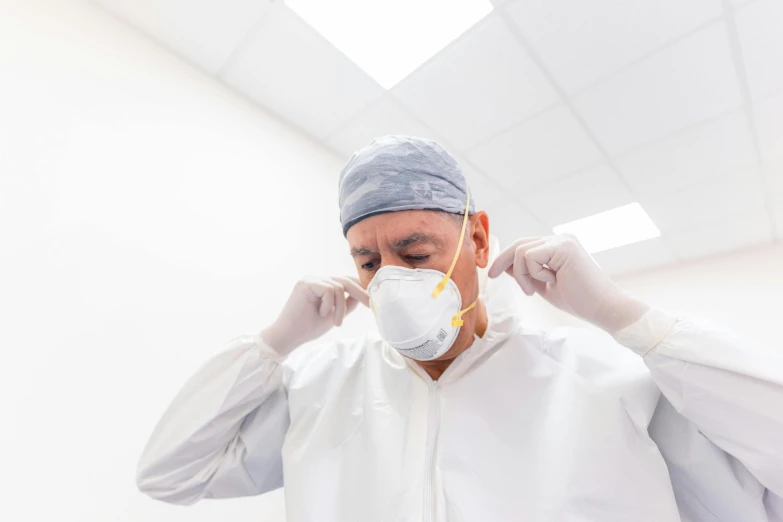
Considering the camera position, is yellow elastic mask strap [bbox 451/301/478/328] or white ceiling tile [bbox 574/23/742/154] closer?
yellow elastic mask strap [bbox 451/301/478/328]

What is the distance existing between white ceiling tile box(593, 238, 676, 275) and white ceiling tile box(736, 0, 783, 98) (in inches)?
68.2

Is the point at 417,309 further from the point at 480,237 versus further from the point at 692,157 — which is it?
the point at 692,157

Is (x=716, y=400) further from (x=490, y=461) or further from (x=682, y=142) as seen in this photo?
(x=682, y=142)

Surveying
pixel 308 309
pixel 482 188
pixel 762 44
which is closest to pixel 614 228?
pixel 482 188

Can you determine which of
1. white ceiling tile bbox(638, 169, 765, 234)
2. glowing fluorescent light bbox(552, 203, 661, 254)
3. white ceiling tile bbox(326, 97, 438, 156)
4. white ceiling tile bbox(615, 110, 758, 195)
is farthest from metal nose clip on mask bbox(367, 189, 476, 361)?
white ceiling tile bbox(638, 169, 765, 234)

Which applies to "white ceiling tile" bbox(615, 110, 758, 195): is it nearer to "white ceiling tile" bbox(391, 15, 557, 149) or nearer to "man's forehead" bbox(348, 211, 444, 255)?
"white ceiling tile" bbox(391, 15, 557, 149)

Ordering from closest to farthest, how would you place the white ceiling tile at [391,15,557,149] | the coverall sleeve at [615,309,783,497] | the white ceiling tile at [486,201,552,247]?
the coverall sleeve at [615,309,783,497]
the white ceiling tile at [391,15,557,149]
the white ceiling tile at [486,201,552,247]

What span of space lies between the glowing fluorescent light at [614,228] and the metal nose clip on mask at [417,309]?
7.82 ft

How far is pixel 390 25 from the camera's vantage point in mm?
1596

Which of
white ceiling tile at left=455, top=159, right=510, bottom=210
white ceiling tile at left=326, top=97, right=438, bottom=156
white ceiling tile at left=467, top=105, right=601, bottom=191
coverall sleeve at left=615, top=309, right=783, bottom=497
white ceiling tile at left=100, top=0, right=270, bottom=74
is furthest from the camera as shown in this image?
white ceiling tile at left=455, top=159, right=510, bottom=210

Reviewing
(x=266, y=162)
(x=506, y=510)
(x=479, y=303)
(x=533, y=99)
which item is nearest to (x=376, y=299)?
(x=479, y=303)

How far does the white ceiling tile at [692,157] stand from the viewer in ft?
7.11

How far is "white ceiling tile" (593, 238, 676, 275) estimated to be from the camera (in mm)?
3555

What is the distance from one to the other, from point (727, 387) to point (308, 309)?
31.1 inches
